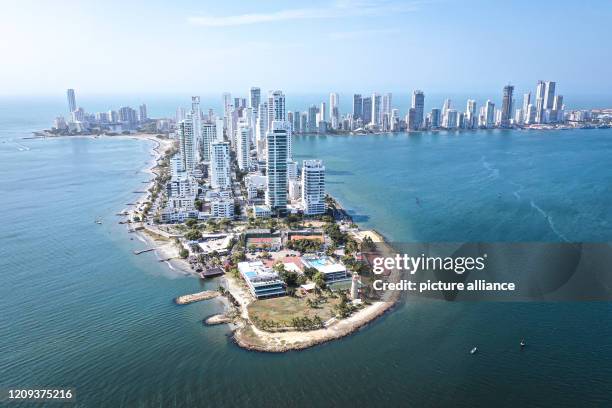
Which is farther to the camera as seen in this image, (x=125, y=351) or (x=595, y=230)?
(x=595, y=230)

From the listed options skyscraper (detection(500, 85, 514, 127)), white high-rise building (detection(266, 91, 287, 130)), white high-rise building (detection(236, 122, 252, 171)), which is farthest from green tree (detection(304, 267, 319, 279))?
skyscraper (detection(500, 85, 514, 127))

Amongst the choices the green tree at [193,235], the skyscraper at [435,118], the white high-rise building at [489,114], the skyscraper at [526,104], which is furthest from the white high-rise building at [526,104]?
the green tree at [193,235]

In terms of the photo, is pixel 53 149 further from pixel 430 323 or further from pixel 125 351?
pixel 430 323

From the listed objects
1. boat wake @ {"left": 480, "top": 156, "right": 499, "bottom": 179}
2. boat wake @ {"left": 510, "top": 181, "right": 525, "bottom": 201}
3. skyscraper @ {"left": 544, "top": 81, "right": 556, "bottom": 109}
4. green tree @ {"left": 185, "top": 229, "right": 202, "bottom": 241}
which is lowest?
green tree @ {"left": 185, "top": 229, "right": 202, "bottom": 241}

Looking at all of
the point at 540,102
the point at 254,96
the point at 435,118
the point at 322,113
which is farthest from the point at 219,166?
the point at 540,102

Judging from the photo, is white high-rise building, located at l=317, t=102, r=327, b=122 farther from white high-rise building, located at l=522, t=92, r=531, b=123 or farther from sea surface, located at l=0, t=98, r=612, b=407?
sea surface, located at l=0, t=98, r=612, b=407

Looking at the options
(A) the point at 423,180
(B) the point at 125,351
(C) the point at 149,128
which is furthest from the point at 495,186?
(C) the point at 149,128

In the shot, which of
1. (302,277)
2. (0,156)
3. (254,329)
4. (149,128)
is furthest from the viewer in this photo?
(149,128)
